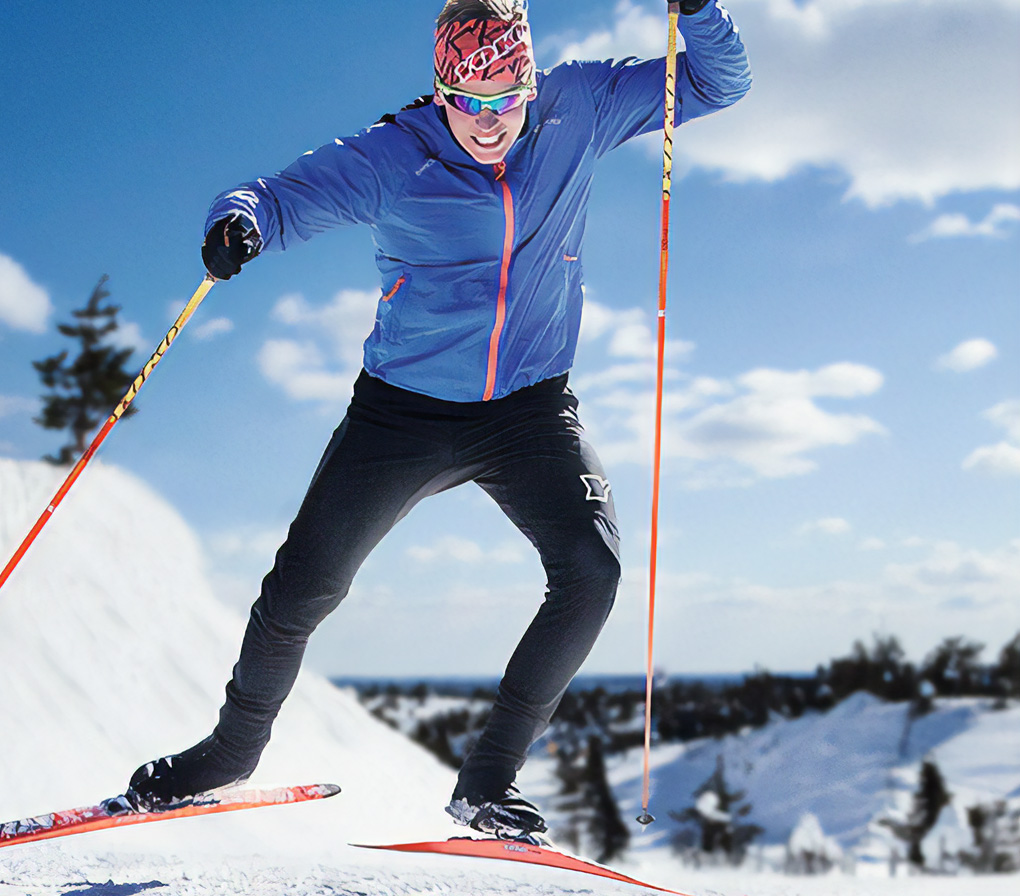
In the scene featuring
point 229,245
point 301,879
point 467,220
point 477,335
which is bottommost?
point 301,879

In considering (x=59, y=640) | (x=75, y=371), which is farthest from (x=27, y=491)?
(x=75, y=371)

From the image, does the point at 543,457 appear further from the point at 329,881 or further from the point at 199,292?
the point at 329,881

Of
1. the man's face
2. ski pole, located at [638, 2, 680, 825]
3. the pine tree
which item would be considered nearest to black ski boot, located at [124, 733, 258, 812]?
ski pole, located at [638, 2, 680, 825]

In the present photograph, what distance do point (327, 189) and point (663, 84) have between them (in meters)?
1.08

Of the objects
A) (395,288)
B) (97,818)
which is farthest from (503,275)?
(97,818)

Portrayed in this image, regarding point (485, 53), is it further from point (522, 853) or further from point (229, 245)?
point (522, 853)

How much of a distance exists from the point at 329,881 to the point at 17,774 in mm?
8042

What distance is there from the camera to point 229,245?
262 cm

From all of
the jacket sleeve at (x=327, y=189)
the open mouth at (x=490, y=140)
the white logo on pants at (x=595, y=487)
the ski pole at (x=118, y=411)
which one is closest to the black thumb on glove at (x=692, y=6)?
the open mouth at (x=490, y=140)

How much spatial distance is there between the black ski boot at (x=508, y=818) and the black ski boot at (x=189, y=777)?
2.62 feet

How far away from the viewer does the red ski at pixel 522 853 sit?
9.12ft

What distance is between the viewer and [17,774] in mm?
9609

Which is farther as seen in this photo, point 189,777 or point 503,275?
point 189,777

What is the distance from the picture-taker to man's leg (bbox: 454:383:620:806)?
273cm
